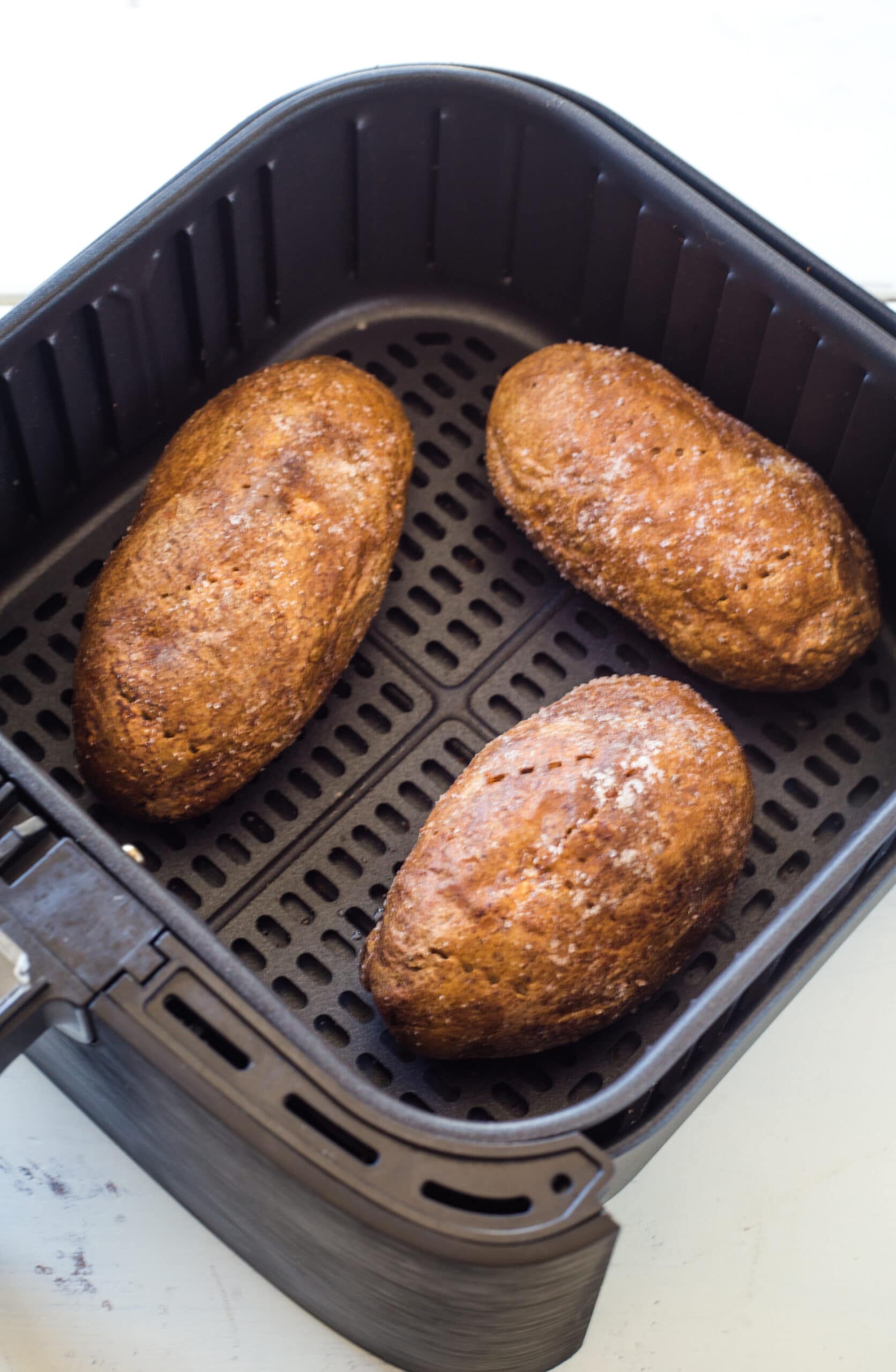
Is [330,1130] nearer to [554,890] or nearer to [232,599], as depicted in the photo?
[554,890]

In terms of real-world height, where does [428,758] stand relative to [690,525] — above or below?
below

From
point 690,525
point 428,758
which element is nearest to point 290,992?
point 428,758

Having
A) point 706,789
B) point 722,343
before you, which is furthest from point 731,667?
point 722,343

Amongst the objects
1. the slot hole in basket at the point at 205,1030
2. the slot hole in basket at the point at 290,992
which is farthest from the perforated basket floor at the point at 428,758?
the slot hole in basket at the point at 205,1030

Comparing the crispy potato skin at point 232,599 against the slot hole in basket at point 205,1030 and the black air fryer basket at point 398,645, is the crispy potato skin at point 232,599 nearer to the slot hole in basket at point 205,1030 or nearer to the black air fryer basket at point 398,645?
the black air fryer basket at point 398,645

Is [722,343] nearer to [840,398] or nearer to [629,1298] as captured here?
[840,398]

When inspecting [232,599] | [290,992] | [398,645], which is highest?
[232,599]
